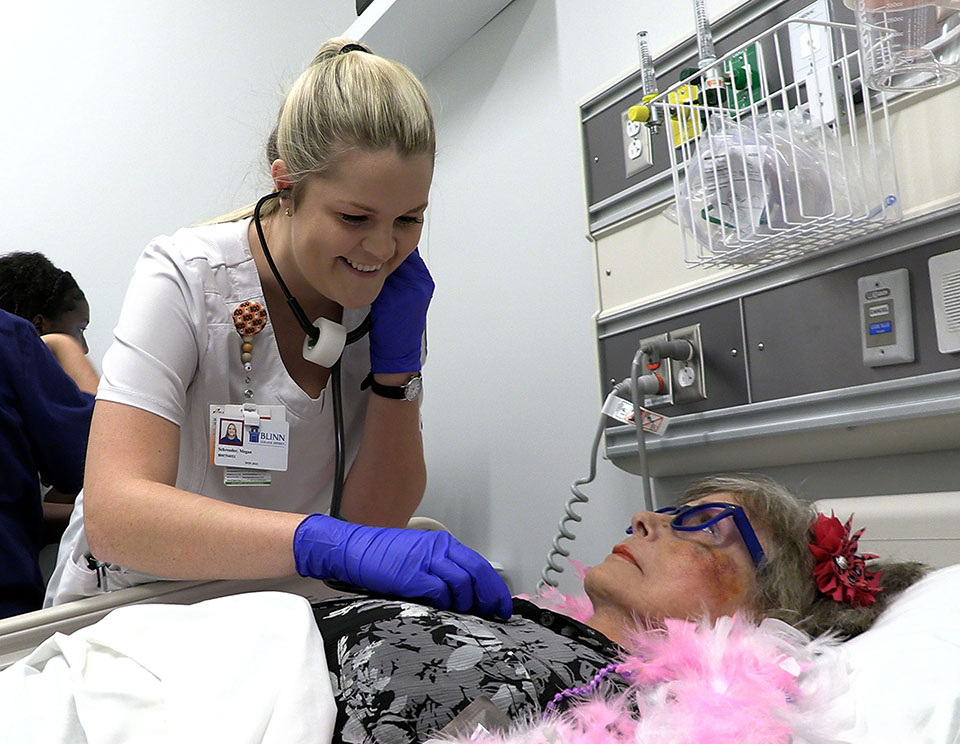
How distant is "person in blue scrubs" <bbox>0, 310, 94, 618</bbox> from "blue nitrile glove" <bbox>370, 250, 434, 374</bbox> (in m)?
0.77

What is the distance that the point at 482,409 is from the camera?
2.62 m

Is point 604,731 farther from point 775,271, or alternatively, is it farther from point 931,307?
point 775,271

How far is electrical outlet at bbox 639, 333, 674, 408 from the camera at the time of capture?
184 centimetres

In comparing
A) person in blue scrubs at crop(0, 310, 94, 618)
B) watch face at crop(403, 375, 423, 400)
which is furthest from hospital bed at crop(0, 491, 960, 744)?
person in blue scrubs at crop(0, 310, 94, 618)

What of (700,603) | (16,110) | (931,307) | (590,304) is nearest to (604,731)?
(700,603)

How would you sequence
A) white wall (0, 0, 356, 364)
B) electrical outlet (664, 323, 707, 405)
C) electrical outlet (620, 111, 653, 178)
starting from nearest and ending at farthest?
electrical outlet (664, 323, 707, 405), electrical outlet (620, 111, 653, 178), white wall (0, 0, 356, 364)

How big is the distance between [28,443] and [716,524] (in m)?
1.42

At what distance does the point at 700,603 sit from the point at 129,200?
2356 millimetres

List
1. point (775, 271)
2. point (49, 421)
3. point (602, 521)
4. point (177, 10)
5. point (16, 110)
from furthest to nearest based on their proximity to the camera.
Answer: point (177, 10), point (16, 110), point (602, 521), point (49, 421), point (775, 271)

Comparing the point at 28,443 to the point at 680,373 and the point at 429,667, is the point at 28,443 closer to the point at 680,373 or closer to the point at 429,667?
the point at 429,667

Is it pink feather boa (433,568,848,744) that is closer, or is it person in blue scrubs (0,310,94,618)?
pink feather boa (433,568,848,744)

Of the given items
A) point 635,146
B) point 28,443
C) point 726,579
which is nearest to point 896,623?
point 726,579

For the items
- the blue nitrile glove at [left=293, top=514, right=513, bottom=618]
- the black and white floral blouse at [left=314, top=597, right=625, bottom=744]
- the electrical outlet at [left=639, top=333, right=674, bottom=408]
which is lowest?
the black and white floral blouse at [left=314, top=597, right=625, bottom=744]

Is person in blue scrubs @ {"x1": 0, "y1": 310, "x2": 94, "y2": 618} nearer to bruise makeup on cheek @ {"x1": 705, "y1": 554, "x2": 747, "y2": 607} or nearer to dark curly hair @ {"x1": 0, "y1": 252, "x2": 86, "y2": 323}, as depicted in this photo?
dark curly hair @ {"x1": 0, "y1": 252, "x2": 86, "y2": 323}
